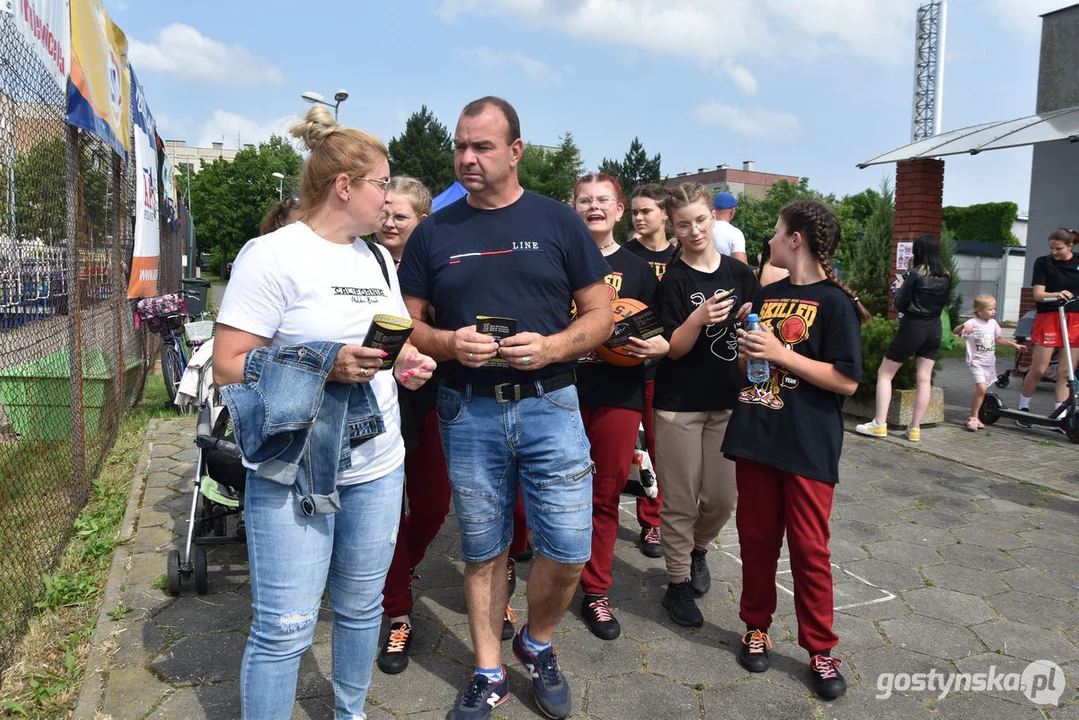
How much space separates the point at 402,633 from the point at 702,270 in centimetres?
216

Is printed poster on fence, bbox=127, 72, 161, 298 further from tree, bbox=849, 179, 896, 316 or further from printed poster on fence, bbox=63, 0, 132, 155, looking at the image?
tree, bbox=849, 179, 896, 316

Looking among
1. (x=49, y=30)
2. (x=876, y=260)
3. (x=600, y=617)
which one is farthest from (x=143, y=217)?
(x=876, y=260)

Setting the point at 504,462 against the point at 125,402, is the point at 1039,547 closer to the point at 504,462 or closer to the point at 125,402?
the point at 504,462

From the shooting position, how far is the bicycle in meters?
6.91

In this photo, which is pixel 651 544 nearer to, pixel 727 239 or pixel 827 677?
pixel 827 677

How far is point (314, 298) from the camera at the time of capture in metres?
2.21

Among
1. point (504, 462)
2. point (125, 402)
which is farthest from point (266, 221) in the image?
point (125, 402)

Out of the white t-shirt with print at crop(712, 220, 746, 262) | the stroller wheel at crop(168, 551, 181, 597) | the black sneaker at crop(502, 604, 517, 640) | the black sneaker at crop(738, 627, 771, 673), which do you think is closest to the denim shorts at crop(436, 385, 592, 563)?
the black sneaker at crop(502, 604, 517, 640)

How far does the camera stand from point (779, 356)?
10.1 feet

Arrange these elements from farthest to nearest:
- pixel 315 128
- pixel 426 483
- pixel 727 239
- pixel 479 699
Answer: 1. pixel 727 239
2. pixel 426 483
3. pixel 479 699
4. pixel 315 128

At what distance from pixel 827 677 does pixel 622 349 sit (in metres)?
1.54

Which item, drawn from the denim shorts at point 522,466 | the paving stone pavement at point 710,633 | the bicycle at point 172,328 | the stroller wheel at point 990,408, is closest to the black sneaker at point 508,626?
the paving stone pavement at point 710,633

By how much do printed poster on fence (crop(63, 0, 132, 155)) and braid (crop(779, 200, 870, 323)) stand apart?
4118 mm

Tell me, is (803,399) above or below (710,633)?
above
